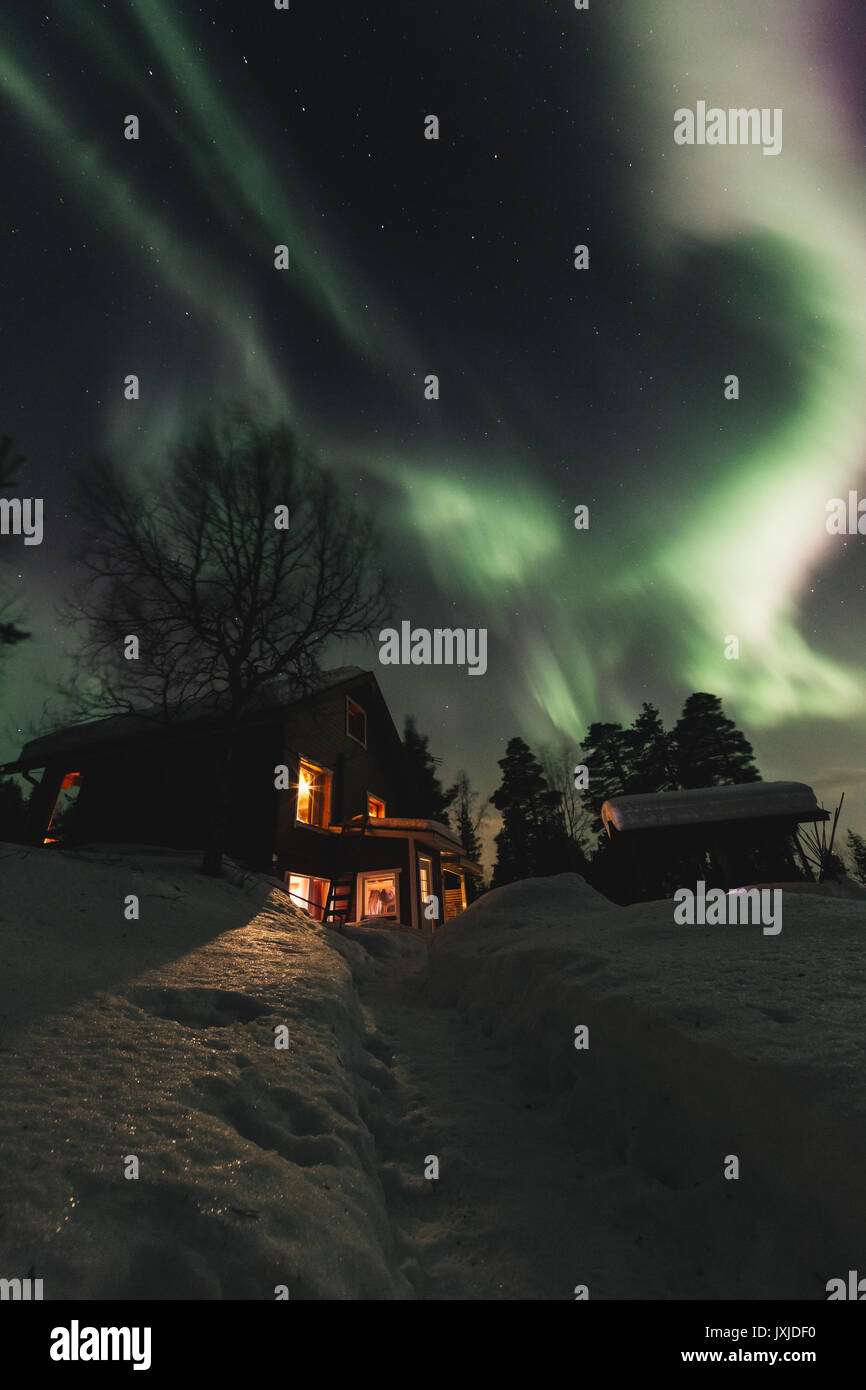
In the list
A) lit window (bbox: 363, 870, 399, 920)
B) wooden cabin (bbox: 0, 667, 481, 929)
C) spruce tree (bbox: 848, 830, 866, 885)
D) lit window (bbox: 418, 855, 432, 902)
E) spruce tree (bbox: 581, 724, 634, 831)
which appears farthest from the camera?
spruce tree (bbox: 848, 830, 866, 885)

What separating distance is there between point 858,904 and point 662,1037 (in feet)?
15.4

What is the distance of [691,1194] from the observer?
3135 mm

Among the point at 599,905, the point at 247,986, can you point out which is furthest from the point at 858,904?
the point at 247,986

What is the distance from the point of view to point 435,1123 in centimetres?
433

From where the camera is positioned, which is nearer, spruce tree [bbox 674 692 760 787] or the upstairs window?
the upstairs window

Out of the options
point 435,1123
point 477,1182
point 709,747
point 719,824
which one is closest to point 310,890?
point 719,824

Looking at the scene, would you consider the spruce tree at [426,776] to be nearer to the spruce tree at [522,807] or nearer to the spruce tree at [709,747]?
the spruce tree at [522,807]

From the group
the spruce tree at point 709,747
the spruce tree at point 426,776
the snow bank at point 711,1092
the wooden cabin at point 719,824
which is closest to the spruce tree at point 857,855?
the spruce tree at point 709,747

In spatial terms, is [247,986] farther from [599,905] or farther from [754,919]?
[599,905]

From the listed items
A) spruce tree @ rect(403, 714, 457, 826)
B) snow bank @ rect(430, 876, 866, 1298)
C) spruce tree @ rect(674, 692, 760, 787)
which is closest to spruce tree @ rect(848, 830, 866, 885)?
spruce tree @ rect(674, 692, 760, 787)

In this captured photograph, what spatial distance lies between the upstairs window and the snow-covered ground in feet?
45.5

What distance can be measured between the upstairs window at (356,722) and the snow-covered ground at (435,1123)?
13.9m

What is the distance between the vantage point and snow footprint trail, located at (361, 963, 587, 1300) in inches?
112

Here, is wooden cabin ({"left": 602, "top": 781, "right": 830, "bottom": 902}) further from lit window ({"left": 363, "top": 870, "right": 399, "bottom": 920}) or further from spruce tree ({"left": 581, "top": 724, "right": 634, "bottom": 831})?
spruce tree ({"left": 581, "top": 724, "right": 634, "bottom": 831})
